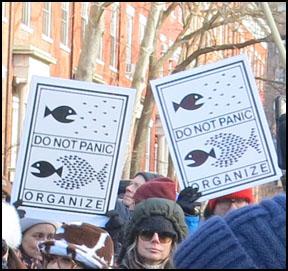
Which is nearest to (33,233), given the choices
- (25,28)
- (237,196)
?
(237,196)

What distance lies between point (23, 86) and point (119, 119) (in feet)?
73.4

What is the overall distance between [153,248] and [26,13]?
2399 centimetres

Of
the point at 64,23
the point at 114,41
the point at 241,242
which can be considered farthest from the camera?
the point at 114,41

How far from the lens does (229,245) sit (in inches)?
90.1

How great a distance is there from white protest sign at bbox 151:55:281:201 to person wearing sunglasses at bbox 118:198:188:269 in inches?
19.9

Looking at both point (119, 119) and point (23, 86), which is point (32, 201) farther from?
point (23, 86)

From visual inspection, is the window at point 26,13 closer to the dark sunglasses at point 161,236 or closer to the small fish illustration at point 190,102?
the small fish illustration at point 190,102

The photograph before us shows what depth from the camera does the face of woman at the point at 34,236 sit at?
5871mm

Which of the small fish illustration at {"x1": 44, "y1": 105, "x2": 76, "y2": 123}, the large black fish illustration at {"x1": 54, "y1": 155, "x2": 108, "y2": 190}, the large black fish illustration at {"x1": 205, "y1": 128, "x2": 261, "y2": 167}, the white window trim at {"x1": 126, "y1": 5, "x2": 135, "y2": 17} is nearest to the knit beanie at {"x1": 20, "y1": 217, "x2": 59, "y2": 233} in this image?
the large black fish illustration at {"x1": 54, "y1": 155, "x2": 108, "y2": 190}

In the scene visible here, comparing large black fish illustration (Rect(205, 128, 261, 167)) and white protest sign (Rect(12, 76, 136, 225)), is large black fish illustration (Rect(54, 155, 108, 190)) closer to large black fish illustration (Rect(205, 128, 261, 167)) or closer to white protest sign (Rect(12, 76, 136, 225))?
white protest sign (Rect(12, 76, 136, 225))

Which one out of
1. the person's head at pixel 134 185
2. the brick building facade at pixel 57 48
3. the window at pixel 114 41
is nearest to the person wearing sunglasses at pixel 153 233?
the person's head at pixel 134 185

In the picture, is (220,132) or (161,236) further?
(220,132)

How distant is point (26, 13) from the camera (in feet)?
94.7

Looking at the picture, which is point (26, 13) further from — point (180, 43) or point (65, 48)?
point (180, 43)
